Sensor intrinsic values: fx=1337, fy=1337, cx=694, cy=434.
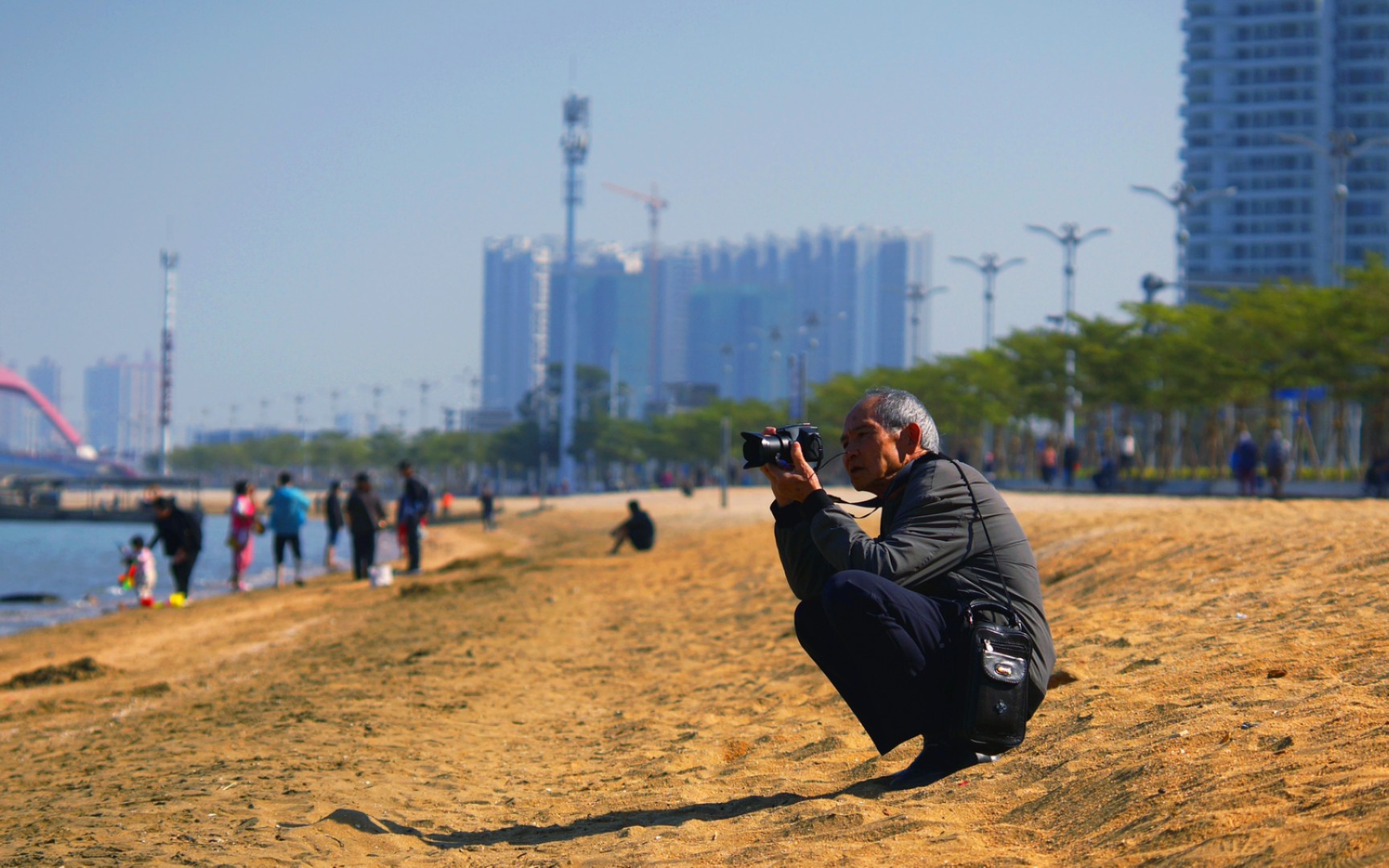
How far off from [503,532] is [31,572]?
16.6m

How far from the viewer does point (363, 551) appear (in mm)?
19188

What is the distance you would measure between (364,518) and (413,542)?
154cm

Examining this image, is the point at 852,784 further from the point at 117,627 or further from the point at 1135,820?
the point at 117,627

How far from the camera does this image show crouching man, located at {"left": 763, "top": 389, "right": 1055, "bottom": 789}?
13.2 feet

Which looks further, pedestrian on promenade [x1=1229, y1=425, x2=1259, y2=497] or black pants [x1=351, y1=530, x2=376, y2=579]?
pedestrian on promenade [x1=1229, y1=425, x2=1259, y2=497]

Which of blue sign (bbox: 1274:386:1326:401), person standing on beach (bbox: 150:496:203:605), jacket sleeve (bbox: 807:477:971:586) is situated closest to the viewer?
jacket sleeve (bbox: 807:477:971:586)

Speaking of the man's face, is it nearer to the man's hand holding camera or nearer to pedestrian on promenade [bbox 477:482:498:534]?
the man's hand holding camera

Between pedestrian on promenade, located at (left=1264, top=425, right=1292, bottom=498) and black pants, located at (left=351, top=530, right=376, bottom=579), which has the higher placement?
pedestrian on promenade, located at (left=1264, top=425, right=1292, bottom=498)

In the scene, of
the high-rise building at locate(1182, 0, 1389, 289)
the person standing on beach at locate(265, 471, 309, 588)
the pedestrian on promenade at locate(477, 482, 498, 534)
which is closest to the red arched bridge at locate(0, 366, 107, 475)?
the pedestrian on promenade at locate(477, 482, 498, 534)

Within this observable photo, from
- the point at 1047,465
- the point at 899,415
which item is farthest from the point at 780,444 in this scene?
the point at 1047,465

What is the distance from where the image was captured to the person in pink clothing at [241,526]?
1650 cm

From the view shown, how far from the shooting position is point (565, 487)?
309 feet

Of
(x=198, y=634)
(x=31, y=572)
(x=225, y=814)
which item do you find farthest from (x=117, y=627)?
(x=31, y=572)

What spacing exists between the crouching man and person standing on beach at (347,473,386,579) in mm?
14153
